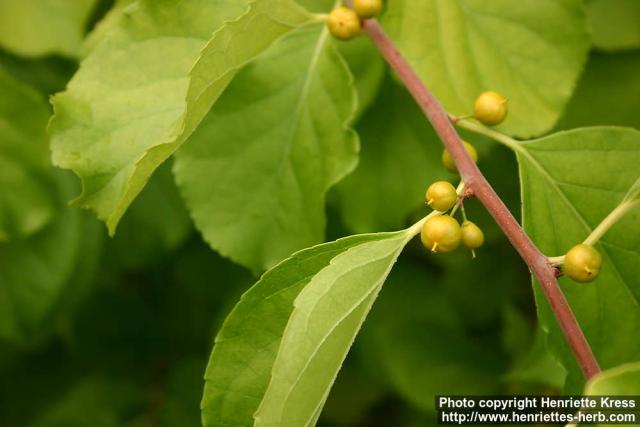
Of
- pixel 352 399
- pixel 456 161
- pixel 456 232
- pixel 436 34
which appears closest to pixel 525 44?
pixel 436 34

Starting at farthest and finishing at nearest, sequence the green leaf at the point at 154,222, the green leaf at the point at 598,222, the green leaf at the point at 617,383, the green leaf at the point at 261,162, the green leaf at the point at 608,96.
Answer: the green leaf at the point at 154,222 → the green leaf at the point at 608,96 → the green leaf at the point at 261,162 → the green leaf at the point at 598,222 → the green leaf at the point at 617,383

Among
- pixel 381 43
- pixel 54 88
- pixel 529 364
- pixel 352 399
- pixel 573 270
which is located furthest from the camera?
pixel 352 399

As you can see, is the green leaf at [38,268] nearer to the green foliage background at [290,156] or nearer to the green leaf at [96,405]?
the green foliage background at [290,156]

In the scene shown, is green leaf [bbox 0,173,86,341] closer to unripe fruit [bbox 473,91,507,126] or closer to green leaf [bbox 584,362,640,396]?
unripe fruit [bbox 473,91,507,126]

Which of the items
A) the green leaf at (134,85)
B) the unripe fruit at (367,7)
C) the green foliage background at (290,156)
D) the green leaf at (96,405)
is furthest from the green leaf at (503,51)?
the green leaf at (96,405)

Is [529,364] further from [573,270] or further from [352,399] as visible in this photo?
[352,399]

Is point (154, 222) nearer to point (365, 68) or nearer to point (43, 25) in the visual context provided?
point (43, 25)
